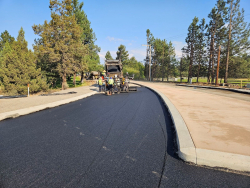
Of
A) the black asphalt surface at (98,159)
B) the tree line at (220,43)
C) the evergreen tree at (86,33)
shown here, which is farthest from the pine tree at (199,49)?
the black asphalt surface at (98,159)

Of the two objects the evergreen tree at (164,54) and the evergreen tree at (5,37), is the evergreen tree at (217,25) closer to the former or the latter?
the evergreen tree at (164,54)

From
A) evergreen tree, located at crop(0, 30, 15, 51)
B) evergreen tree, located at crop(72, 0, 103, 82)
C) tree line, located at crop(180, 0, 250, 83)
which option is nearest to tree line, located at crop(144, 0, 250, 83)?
tree line, located at crop(180, 0, 250, 83)

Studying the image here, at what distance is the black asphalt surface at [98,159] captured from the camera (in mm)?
2619

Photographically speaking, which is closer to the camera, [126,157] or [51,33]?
[126,157]

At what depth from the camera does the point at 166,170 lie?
9.62 ft

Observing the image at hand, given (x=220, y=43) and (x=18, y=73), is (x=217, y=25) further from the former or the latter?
(x=18, y=73)

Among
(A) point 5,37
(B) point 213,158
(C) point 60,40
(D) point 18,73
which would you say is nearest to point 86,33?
(C) point 60,40

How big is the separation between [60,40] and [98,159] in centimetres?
2434

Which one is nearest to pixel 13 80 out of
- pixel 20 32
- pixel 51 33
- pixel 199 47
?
pixel 51 33

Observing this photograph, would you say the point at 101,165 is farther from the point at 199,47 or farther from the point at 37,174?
the point at 199,47

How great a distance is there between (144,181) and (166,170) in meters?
0.54

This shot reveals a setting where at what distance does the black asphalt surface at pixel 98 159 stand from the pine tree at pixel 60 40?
2008 centimetres

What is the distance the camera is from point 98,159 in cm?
333

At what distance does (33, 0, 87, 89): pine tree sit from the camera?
23328 millimetres
